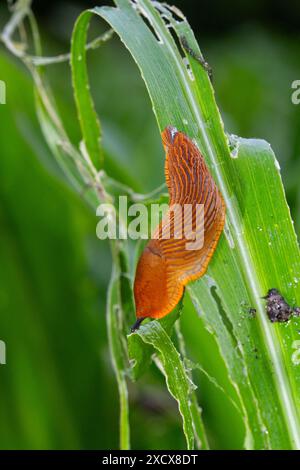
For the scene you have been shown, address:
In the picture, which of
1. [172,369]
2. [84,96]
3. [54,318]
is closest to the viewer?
[172,369]

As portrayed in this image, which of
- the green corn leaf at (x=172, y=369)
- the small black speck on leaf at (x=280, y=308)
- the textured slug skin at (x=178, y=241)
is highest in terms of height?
the textured slug skin at (x=178, y=241)

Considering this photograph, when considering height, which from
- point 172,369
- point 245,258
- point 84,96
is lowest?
point 172,369

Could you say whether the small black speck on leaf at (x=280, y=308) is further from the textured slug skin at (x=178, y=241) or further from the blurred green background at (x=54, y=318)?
the blurred green background at (x=54, y=318)

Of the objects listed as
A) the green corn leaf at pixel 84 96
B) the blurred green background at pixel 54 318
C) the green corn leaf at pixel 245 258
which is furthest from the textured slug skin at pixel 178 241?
the blurred green background at pixel 54 318

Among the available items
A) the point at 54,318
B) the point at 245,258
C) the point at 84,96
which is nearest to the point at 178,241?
the point at 245,258

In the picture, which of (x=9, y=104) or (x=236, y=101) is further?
(x=236, y=101)

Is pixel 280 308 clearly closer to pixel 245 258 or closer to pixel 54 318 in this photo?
pixel 245 258

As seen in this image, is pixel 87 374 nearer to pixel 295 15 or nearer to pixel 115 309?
pixel 115 309

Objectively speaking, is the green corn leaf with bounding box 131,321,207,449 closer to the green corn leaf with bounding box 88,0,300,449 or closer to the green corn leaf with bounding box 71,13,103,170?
the green corn leaf with bounding box 88,0,300,449

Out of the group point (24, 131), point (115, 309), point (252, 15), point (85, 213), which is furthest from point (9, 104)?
point (252, 15)
